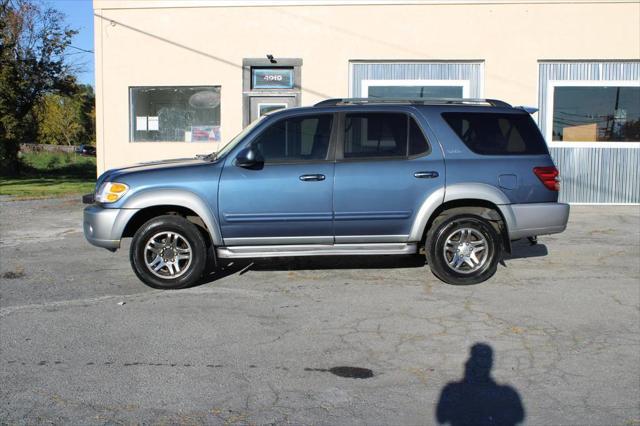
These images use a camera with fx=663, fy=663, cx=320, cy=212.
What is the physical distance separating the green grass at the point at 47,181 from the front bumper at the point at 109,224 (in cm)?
1092

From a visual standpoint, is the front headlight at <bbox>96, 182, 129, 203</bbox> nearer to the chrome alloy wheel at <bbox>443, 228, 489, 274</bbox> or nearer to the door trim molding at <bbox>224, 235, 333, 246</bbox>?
the door trim molding at <bbox>224, 235, 333, 246</bbox>

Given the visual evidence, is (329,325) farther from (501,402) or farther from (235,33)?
(235,33)

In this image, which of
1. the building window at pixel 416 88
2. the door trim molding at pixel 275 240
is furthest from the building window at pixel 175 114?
the door trim molding at pixel 275 240

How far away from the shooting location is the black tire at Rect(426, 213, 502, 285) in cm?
715

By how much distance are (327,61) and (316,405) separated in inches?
434

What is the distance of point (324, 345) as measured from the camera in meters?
5.37

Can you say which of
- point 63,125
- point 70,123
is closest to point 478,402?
point 63,125

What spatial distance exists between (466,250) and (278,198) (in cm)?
213

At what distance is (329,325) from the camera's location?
5898 mm

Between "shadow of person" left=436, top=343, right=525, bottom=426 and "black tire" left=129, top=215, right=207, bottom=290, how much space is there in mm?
3263

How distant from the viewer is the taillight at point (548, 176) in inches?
286

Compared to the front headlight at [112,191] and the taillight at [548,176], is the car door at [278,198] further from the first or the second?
the taillight at [548,176]

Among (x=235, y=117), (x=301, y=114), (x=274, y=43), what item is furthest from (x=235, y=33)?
(x=301, y=114)

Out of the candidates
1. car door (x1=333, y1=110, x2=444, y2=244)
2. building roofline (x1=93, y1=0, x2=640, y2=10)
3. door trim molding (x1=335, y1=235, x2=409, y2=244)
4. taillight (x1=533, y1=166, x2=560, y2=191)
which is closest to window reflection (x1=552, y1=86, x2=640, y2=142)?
building roofline (x1=93, y1=0, x2=640, y2=10)
